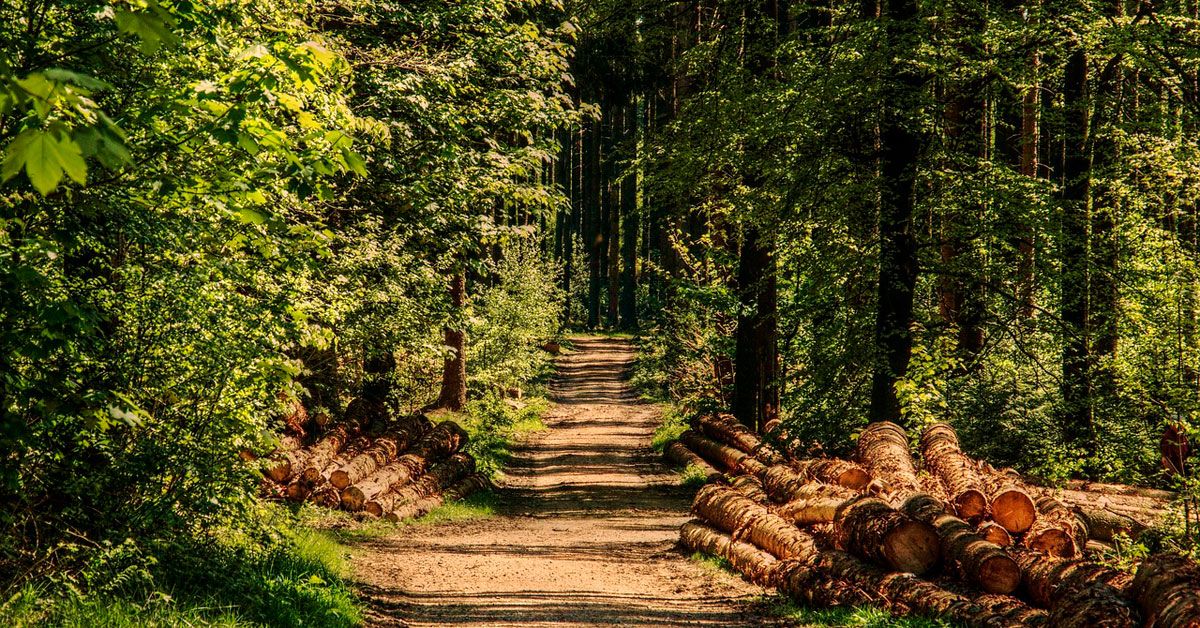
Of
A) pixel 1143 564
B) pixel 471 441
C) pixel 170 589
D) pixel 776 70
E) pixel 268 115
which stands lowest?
pixel 471 441

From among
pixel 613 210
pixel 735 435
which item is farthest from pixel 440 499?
pixel 613 210

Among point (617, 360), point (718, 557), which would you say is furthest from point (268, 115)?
point (617, 360)

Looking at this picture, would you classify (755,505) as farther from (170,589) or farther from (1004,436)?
(170,589)

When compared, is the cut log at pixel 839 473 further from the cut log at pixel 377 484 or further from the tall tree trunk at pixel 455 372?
the tall tree trunk at pixel 455 372

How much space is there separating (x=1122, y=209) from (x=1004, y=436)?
5387mm

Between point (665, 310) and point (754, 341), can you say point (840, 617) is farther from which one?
point (665, 310)

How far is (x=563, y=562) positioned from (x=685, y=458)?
26.1ft

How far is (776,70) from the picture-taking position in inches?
498

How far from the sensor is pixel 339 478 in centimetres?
1216

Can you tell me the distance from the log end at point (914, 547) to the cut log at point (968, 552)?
0.08 m

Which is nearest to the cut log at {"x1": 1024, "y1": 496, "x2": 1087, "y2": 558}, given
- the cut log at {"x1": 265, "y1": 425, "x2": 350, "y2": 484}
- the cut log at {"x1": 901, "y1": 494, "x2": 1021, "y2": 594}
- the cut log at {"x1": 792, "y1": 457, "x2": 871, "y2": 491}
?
the cut log at {"x1": 901, "y1": 494, "x2": 1021, "y2": 594}

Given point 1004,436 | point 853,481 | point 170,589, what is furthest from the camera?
point 1004,436

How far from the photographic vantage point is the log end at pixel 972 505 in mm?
8289

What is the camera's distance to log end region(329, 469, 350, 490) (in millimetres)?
12148
